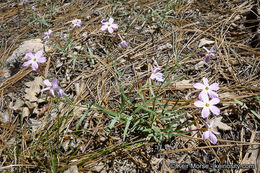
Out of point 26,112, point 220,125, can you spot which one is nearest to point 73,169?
point 26,112

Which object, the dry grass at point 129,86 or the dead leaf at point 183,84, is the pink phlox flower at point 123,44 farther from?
the dead leaf at point 183,84

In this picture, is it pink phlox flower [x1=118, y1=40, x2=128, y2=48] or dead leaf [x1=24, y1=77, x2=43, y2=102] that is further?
pink phlox flower [x1=118, y1=40, x2=128, y2=48]

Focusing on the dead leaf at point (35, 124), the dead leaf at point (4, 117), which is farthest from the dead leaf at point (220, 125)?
the dead leaf at point (4, 117)

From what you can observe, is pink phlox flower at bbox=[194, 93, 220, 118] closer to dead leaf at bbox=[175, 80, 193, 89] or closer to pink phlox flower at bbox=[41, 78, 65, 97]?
dead leaf at bbox=[175, 80, 193, 89]

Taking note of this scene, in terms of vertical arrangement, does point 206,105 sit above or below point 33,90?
below

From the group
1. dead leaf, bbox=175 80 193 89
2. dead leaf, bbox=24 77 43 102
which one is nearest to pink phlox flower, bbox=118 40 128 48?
dead leaf, bbox=175 80 193 89

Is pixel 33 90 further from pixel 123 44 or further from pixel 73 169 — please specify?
pixel 123 44

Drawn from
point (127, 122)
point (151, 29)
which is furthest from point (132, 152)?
point (151, 29)

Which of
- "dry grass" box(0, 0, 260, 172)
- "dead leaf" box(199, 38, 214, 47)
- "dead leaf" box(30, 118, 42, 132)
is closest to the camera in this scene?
"dry grass" box(0, 0, 260, 172)

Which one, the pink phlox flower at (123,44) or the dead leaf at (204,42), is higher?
the pink phlox flower at (123,44)
